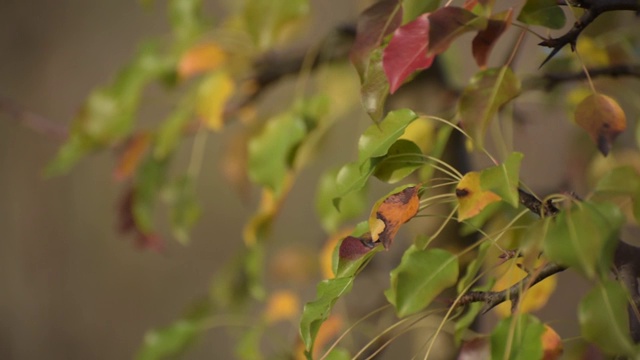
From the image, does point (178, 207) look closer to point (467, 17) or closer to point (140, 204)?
point (140, 204)

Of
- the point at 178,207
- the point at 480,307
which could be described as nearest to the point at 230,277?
the point at 178,207

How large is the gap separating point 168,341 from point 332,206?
0.16 metres

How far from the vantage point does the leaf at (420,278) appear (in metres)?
0.31

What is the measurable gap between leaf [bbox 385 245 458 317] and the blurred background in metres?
0.91

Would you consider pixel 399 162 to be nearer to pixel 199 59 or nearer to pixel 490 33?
pixel 490 33

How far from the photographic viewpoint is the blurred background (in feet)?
4.09

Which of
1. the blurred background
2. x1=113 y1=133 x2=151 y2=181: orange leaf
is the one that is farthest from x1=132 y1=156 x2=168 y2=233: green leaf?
the blurred background

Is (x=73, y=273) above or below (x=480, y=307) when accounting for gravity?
above

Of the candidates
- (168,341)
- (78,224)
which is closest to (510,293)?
(168,341)

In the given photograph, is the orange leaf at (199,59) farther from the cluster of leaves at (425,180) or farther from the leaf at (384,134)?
the leaf at (384,134)

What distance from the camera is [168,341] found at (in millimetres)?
585

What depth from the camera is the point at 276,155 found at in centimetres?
50

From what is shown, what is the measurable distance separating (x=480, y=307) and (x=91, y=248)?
42.1 inches

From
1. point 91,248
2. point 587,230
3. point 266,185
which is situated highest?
point 91,248
